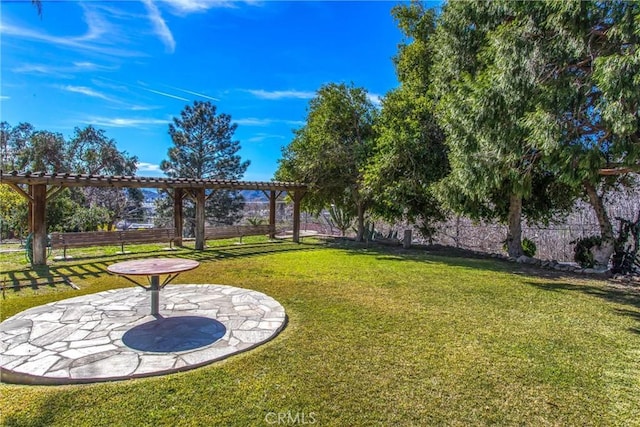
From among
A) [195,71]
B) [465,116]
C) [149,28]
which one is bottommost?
[465,116]

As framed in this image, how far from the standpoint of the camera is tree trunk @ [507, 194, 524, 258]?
10.1m

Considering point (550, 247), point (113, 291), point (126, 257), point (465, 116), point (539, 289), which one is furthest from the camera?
point (550, 247)

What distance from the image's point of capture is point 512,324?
15.0 feet

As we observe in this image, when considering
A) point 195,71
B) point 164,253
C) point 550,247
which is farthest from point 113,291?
point 550,247

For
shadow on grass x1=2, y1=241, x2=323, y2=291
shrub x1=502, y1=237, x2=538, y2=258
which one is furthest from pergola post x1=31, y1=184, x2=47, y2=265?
shrub x1=502, y1=237, x2=538, y2=258

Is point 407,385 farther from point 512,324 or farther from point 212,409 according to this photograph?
point 512,324

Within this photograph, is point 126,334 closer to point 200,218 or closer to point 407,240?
point 200,218

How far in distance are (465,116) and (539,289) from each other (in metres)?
4.10

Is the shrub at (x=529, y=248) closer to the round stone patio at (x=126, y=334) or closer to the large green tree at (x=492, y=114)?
the large green tree at (x=492, y=114)

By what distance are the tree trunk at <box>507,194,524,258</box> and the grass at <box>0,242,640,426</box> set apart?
390cm

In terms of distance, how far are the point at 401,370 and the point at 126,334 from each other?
306cm
